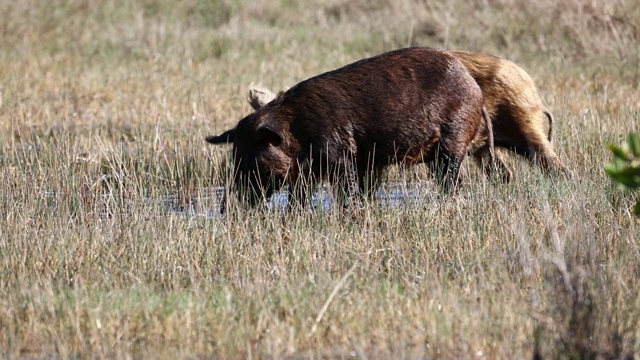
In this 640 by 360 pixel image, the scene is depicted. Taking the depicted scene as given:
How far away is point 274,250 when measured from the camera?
6168 mm

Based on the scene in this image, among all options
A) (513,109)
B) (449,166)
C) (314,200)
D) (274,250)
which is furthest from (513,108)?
(274,250)

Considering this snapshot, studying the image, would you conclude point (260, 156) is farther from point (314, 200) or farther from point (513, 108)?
point (513, 108)

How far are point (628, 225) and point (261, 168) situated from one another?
93.3 inches

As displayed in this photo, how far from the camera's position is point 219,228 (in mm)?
6703

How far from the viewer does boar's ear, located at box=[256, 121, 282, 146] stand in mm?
7223

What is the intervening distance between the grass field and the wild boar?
17 cm

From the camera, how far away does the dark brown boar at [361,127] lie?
24.2 feet

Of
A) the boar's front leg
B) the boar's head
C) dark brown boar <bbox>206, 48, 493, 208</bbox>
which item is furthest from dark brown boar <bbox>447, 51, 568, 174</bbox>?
the boar's head

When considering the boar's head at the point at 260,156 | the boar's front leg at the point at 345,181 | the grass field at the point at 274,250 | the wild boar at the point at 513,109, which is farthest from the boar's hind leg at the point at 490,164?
the boar's head at the point at 260,156

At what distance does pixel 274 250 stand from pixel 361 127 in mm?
1599

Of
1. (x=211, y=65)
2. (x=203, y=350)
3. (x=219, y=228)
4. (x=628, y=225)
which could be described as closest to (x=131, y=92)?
(x=211, y=65)

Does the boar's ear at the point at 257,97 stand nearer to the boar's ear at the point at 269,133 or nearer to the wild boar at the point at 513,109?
the boar's ear at the point at 269,133

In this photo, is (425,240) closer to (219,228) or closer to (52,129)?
(219,228)

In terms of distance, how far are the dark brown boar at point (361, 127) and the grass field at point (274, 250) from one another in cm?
29
